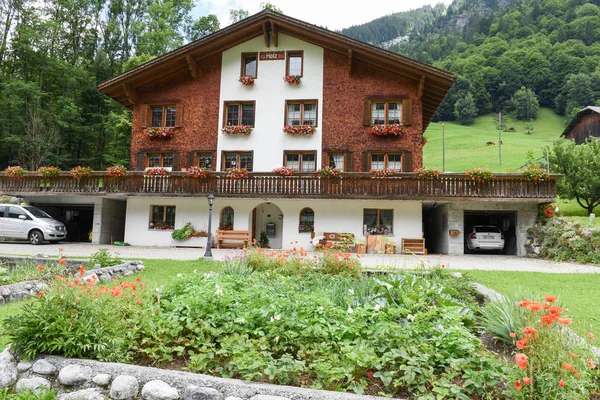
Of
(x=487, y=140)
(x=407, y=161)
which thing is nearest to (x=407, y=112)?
(x=407, y=161)

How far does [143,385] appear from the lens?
12.9ft

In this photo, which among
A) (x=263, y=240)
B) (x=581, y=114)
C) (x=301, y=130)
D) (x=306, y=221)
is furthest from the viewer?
(x=581, y=114)

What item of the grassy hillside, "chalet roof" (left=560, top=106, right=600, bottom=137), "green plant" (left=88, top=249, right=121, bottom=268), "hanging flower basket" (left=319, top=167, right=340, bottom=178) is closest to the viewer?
"green plant" (left=88, top=249, right=121, bottom=268)

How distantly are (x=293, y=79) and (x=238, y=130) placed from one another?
4063 mm

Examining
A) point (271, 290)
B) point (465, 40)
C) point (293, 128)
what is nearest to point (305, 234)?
point (293, 128)

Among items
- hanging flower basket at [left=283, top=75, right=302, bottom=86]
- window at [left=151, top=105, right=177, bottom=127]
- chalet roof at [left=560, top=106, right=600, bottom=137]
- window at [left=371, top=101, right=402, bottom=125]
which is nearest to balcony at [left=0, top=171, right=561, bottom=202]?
window at [left=371, top=101, right=402, bottom=125]

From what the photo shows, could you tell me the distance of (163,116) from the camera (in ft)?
74.7

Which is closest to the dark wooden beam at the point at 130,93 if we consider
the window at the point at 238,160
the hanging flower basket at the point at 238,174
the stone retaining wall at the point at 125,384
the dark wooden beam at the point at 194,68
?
the dark wooden beam at the point at 194,68

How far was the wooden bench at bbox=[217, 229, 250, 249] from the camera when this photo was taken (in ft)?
63.7

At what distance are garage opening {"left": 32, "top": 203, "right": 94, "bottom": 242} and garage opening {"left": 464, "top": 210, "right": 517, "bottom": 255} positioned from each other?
22374mm

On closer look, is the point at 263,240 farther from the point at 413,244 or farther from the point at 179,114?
the point at 179,114

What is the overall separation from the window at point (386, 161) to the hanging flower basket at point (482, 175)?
3.83 meters

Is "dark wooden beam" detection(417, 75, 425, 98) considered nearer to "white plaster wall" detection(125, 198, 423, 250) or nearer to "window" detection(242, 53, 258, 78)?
"white plaster wall" detection(125, 198, 423, 250)

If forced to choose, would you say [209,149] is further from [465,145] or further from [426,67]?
[465,145]
